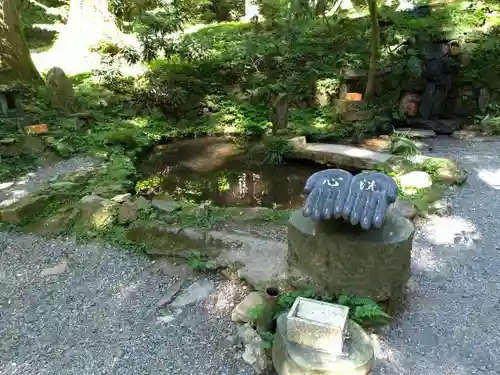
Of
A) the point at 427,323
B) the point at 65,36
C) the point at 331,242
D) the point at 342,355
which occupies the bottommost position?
the point at 427,323

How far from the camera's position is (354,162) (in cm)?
848

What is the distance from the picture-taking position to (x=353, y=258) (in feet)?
13.6

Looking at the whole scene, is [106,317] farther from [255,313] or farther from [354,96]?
[354,96]

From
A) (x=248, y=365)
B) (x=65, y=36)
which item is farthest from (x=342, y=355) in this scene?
(x=65, y=36)

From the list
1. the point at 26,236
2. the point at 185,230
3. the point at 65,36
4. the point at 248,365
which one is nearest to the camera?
the point at 248,365

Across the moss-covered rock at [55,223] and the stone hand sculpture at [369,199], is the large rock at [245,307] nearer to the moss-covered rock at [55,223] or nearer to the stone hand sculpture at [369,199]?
the stone hand sculpture at [369,199]

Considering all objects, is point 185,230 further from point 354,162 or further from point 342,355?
point 354,162

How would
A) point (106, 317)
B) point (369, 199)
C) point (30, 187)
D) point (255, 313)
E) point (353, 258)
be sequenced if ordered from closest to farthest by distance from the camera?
point (369, 199) < point (255, 313) < point (353, 258) < point (106, 317) < point (30, 187)

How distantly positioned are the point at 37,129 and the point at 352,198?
23.5ft

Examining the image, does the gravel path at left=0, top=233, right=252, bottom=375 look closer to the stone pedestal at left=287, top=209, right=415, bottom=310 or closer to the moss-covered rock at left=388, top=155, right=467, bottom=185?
the stone pedestal at left=287, top=209, right=415, bottom=310

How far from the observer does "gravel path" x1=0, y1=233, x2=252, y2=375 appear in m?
3.81

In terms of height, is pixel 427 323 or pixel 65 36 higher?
pixel 65 36

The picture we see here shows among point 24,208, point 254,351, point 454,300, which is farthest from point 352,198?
point 24,208

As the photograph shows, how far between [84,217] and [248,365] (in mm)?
3386
